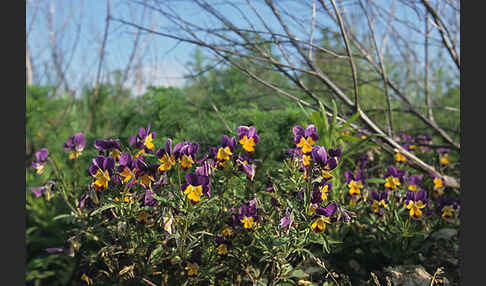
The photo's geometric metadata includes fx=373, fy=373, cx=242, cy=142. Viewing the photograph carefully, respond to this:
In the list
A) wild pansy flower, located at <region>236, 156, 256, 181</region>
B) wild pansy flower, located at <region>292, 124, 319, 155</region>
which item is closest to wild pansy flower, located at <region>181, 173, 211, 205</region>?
wild pansy flower, located at <region>236, 156, 256, 181</region>

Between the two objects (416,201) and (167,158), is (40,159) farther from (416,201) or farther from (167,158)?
(416,201)

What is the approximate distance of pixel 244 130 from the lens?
179 centimetres

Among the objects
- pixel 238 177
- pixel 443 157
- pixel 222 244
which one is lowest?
pixel 222 244

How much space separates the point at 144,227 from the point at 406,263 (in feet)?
4.60

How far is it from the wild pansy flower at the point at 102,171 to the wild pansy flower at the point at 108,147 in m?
0.25

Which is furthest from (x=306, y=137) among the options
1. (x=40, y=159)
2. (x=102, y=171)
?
(x=40, y=159)

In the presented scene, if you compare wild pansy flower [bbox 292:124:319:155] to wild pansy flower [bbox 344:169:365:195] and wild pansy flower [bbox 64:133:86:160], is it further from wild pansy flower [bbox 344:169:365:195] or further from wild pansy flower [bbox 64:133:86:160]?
wild pansy flower [bbox 64:133:86:160]

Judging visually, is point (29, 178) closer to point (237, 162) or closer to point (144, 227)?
point (144, 227)

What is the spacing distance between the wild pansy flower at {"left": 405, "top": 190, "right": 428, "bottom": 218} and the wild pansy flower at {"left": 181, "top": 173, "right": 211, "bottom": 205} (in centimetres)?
110

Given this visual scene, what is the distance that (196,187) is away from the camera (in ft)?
4.69

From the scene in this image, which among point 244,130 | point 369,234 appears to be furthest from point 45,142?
point 369,234

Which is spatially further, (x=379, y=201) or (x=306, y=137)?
(x=379, y=201)

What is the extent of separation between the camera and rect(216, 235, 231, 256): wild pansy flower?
163cm

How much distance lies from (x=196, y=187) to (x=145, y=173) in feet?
0.78
